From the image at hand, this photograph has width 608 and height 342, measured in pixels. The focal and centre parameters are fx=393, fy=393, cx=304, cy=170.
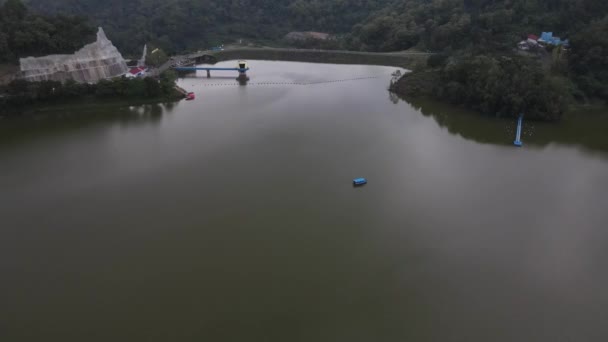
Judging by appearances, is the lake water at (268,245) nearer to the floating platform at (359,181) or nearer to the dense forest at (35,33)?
the floating platform at (359,181)

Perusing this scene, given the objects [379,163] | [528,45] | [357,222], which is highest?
[528,45]

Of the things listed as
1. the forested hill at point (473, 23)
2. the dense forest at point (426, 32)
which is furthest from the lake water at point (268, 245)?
the forested hill at point (473, 23)

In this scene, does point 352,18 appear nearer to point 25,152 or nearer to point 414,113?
point 414,113

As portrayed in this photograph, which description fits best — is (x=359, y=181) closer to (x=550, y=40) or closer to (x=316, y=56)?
(x=550, y=40)

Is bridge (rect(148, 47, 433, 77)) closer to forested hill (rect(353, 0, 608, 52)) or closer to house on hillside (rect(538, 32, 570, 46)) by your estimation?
forested hill (rect(353, 0, 608, 52))

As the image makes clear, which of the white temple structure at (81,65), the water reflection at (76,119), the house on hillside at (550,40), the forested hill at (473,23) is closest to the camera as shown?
the water reflection at (76,119)

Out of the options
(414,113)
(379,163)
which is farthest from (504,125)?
(379,163)
